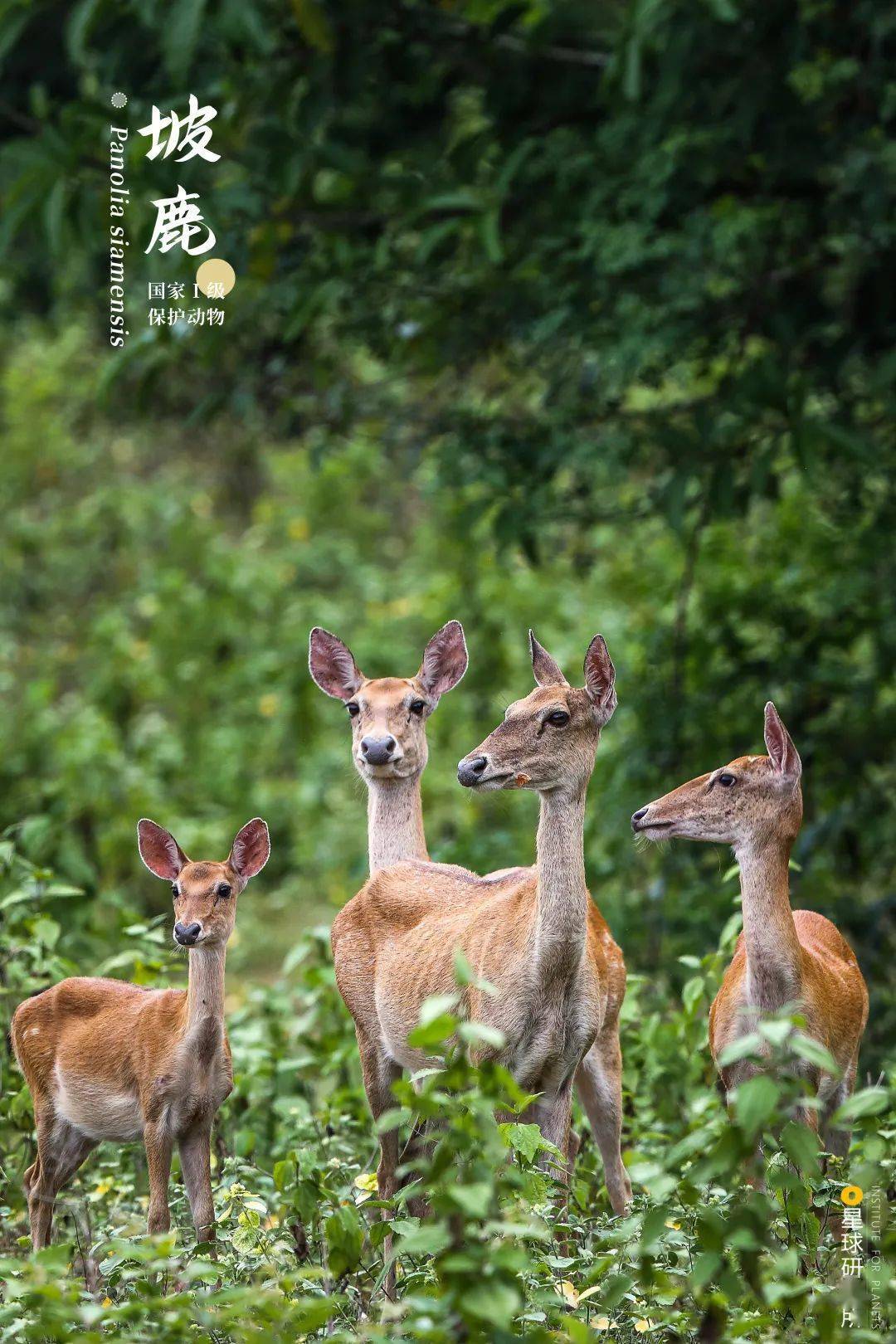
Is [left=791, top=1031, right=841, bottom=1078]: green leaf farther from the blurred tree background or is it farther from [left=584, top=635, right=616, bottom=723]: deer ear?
the blurred tree background

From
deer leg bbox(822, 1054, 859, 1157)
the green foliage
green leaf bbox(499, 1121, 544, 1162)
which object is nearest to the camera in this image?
the green foliage

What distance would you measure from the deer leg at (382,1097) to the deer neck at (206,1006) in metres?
0.47

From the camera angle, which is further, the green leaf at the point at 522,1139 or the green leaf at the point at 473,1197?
the green leaf at the point at 522,1139

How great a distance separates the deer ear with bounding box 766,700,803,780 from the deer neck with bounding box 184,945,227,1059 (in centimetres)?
165

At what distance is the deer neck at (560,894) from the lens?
4746mm

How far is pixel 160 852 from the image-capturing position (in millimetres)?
5449

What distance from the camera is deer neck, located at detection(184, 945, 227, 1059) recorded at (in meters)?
5.18

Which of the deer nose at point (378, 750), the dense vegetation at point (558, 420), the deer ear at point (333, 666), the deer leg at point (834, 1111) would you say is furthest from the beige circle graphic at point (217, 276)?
the deer leg at point (834, 1111)

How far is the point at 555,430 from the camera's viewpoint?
7.73 metres

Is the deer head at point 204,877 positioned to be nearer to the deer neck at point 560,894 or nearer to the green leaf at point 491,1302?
the deer neck at point 560,894

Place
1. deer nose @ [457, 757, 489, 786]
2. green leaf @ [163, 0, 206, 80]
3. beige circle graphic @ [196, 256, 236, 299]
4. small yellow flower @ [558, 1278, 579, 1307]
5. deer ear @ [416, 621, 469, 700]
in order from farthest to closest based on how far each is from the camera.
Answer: beige circle graphic @ [196, 256, 236, 299]
green leaf @ [163, 0, 206, 80]
deer ear @ [416, 621, 469, 700]
deer nose @ [457, 757, 489, 786]
small yellow flower @ [558, 1278, 579, 1307]

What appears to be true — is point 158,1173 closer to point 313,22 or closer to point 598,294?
point 598,294

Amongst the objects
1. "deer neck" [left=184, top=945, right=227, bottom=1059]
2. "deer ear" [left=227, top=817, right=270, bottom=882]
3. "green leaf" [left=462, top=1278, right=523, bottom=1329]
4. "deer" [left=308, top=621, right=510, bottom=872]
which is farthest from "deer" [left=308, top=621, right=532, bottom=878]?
"green leaf" [left=462, top=1278, right=523, bottom=1329]

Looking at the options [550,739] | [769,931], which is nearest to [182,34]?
[550,739]
